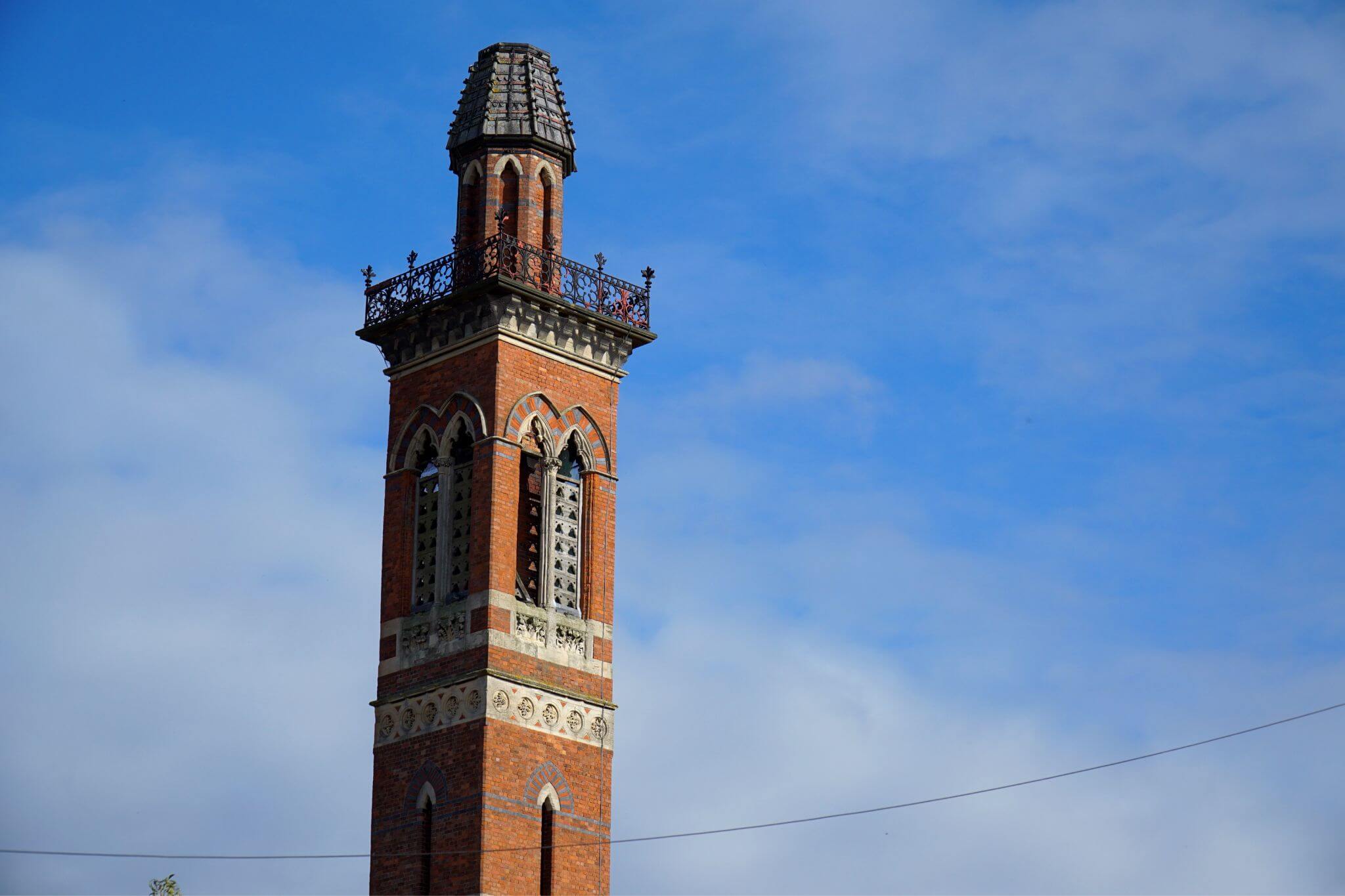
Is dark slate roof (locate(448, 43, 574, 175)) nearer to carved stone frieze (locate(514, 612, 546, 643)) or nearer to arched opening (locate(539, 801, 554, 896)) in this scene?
carved stone frieze (locate(514, 612, 546, 643))

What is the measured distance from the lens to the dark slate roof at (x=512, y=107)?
2486 inches

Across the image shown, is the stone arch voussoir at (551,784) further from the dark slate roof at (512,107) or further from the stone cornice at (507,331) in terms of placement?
the dark slate roof at (512,107)

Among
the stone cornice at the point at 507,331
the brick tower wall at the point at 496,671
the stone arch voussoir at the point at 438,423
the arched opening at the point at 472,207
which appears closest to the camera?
the brick tower wall at the point at 496,671

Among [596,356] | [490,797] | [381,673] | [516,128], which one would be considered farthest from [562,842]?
[516,128]

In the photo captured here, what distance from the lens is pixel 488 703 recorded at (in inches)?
2256

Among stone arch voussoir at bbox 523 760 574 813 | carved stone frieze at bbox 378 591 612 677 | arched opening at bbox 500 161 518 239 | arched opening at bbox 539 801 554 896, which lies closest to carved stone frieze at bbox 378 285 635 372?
arched opening at bbox 500 161 518 239

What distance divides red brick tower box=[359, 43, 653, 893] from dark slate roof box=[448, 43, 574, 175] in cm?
5

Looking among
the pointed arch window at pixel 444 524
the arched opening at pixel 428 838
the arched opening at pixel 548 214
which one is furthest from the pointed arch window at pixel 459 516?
the arched opening at pixel 548 214

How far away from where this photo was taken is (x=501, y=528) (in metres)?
59.1

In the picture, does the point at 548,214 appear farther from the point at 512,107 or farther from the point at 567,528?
the point at 567,528

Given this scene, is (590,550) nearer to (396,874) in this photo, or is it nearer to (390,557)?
(390,557)

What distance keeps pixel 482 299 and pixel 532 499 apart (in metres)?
4.71

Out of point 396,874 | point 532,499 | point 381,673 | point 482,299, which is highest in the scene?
point 482,299

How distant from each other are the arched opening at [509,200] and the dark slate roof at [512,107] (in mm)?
664
